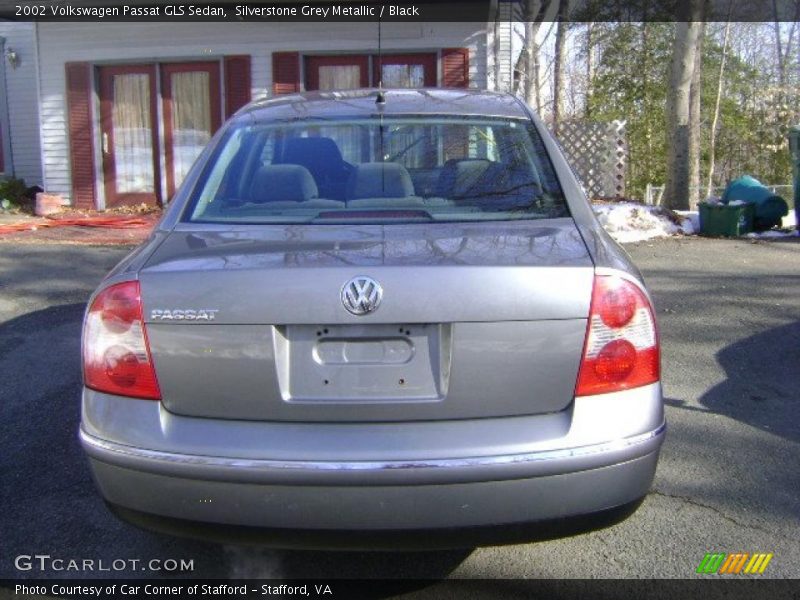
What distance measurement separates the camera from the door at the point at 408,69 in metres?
12.3

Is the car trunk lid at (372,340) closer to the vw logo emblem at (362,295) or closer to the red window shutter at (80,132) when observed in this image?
the vw logo emblem at (362,295)

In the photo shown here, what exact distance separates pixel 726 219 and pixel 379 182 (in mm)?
8708

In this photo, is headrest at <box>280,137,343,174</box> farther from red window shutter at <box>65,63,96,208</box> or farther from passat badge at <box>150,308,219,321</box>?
red window shutter at <box>65,63,96,208</box>

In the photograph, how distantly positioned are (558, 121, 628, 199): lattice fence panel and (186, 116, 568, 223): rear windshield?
417 inches

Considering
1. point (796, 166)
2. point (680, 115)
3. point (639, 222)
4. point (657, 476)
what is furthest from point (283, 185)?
point (680, 115)

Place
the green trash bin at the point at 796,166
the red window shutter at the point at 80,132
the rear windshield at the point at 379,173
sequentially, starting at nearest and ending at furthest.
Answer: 1. the rear windshield at the point at 379,173
2. the green trash bin at the point at 796,166
3. the red window shutter at the point at 80,132

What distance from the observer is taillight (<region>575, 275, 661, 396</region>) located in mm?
2463

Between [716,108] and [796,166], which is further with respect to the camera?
[716,108]

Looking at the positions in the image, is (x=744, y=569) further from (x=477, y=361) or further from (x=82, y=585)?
(x=82, y=585)

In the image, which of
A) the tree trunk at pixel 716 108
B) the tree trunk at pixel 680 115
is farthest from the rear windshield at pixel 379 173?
the tree trunk at pixel 716 108

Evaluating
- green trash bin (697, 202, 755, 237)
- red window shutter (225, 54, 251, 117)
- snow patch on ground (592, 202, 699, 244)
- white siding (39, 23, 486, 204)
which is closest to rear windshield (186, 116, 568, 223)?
snow patch on ground (592, 202, 699, 244)

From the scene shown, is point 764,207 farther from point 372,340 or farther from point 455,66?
point 372,340

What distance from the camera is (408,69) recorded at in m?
12.3

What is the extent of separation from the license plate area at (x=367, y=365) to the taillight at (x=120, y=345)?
0.42 meters
